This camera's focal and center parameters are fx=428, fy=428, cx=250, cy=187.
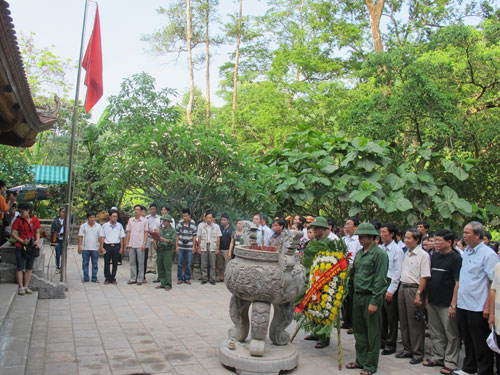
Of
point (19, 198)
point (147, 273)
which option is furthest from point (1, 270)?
Result: point (19, 198)

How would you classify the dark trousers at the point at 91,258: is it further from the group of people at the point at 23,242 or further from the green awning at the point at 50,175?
the green awning at the point at 50,175

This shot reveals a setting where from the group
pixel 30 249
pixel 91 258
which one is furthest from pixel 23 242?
pixel 91 258

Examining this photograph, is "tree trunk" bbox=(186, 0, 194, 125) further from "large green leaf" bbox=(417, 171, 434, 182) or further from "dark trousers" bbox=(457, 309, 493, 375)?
"dark trousers" bbox=(457, 309, 493, 375)

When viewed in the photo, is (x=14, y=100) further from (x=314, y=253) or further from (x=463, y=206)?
(x=463, y=206)

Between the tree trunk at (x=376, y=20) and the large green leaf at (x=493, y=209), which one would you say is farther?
the tree trunk at (x=376, y=20)

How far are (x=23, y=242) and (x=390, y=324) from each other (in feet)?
17.9

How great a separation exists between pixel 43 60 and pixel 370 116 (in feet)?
63.9

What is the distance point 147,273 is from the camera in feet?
34.0

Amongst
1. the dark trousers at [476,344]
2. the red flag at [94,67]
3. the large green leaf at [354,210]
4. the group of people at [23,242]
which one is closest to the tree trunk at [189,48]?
the red flag at [94,67]

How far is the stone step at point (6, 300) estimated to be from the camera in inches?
196

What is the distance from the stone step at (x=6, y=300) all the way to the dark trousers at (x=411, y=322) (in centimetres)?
462

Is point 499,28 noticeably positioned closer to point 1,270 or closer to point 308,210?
point 308,210

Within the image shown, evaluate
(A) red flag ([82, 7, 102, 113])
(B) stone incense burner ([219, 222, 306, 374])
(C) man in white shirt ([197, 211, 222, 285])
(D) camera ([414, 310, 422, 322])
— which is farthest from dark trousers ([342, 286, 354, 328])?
(A) red flag ([82, 7, 102, 113])

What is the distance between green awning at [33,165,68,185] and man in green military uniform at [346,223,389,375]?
15.9m
